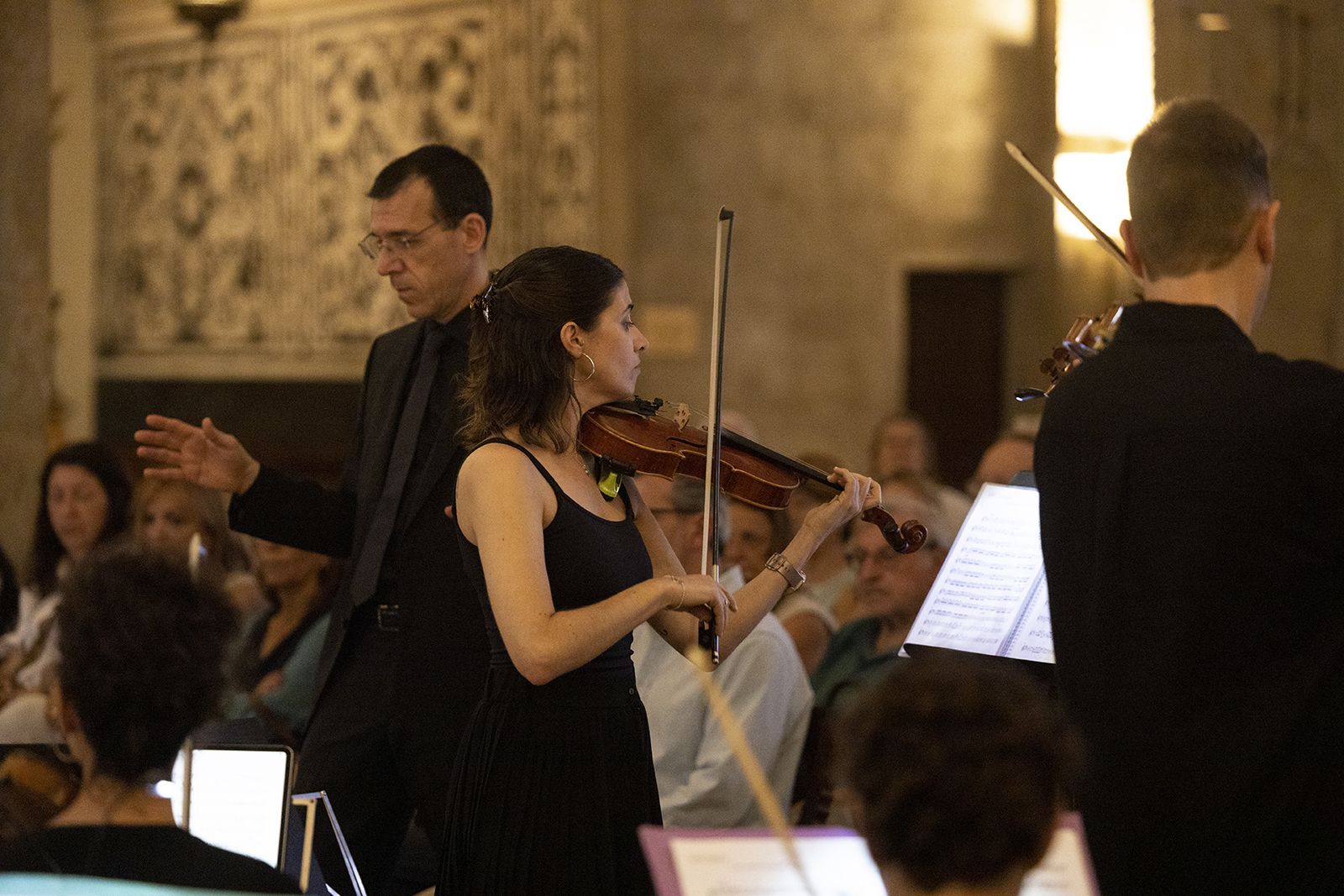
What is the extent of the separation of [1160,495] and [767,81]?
663cm

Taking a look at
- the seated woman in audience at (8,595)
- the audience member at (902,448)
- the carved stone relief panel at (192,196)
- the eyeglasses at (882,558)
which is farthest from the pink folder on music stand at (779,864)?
the carved stone relief panel at (192,196)

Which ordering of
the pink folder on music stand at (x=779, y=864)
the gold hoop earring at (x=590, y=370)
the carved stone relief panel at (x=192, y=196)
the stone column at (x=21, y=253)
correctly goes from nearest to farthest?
1. the pink folder on music stand at (x=779, y=864)
2. the gold hoop earring at (x=590, y=370)
3. the stone column at (x=21, y=253)
4. the carved stone relief panel at (x=192, y=196)

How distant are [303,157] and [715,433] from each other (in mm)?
7428

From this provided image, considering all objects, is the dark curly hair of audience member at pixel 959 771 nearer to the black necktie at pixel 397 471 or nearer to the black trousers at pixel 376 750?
the black trousers at pixel 376 750

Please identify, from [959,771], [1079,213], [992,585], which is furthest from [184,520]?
[959,771]

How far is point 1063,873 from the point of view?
5.24 ft

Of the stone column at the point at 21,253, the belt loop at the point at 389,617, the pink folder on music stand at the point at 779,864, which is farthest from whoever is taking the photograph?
the stone column at the point at 21,253

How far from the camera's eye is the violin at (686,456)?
8.14 feet

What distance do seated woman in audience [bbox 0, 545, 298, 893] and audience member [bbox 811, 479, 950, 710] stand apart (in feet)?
7.50

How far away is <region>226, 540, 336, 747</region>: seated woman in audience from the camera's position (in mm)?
4223

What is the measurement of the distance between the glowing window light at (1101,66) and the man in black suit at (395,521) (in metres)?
5.73

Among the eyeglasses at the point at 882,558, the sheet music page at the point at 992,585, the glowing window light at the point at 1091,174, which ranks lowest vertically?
the eyeglasses at the point at 882,558

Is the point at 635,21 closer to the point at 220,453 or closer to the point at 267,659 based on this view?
the point at 267,659

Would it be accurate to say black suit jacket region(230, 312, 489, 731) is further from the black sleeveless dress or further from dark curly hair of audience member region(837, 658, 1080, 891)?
dark curly hair of audience member region(837, 658, 1080, 891)
